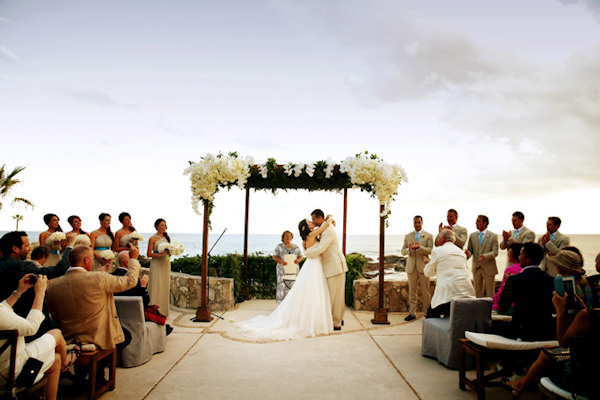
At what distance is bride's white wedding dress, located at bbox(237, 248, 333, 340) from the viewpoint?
22.5 feet

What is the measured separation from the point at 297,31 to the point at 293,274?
707 centimetres

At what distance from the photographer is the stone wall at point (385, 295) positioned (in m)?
9.03

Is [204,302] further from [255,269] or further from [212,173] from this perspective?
[255,269]

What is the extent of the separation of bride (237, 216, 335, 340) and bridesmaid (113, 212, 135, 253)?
2573 millimetres

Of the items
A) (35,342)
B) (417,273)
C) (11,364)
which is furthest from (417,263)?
(11,364)

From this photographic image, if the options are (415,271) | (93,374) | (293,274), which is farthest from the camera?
(293,274)

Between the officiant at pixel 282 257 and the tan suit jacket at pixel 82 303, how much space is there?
569 centimetres

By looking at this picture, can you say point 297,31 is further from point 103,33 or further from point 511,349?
point 511,349

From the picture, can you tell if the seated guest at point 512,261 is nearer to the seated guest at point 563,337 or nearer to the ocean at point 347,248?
the seated guest at point 563,337

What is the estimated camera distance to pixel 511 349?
13.2 feet

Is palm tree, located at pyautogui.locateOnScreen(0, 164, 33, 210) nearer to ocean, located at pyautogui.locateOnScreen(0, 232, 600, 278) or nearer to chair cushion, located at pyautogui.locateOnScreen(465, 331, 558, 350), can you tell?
ocean, located at pyautogui.locateOnScreen(0, 232, 600, 278)

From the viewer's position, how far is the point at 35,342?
3.37 meters

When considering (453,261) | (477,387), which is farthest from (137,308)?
(453,261)

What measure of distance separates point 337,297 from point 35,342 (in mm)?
4991
